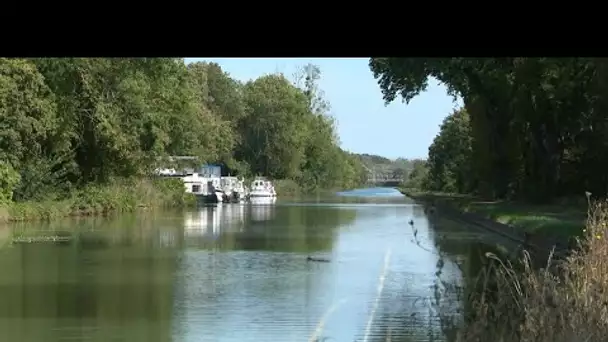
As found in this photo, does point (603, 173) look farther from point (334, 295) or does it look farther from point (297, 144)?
point (297, 144)

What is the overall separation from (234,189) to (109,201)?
1324 inches

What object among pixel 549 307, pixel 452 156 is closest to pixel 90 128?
pixel 452 156

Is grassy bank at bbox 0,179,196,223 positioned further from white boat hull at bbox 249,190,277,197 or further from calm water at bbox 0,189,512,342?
white boat hull at bbox 249,190,277,197

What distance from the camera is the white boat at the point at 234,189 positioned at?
266 feet

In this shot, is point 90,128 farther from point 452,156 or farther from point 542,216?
point 452,156

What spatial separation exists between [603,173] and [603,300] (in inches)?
1256

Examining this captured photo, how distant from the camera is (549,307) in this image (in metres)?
9.34

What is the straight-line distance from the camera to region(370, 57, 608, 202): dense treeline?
1326 inches

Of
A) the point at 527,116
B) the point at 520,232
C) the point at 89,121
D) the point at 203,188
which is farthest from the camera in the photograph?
the point at 203,188

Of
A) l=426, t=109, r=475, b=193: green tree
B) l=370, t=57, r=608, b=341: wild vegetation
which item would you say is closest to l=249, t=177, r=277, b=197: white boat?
l=426, t=109, r=475, b=193: green tree

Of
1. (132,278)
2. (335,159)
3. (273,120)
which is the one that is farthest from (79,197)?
(335,159)

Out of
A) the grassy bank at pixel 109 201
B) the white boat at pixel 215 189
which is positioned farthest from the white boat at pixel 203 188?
the grassy bank at pixel 109 201

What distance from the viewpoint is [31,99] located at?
41.8m

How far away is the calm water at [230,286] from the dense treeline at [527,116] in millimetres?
6208
